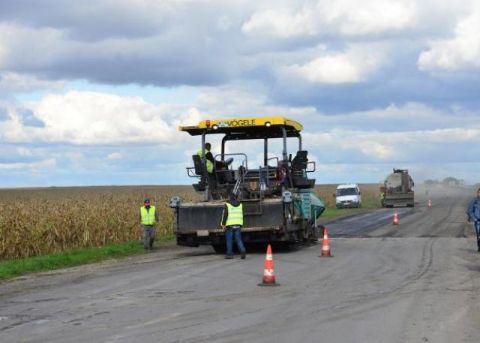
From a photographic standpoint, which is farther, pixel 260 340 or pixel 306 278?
pixel 306 278

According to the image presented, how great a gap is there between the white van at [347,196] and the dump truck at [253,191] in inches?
1238

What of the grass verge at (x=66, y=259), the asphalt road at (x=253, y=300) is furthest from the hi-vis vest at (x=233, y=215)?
the grass verge at (x=66, y=259)

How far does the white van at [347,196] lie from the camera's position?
51.0 meters

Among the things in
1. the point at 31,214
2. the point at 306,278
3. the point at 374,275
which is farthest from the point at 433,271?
the point at 31,214

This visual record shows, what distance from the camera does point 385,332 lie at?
8039 millimetres

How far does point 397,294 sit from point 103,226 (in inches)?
547

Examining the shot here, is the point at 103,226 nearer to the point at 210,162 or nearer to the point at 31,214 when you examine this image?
the point at 31,214

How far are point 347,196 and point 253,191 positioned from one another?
3422cm

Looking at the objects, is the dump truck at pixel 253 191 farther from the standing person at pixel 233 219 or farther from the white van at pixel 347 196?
the white van at pixel 347 196

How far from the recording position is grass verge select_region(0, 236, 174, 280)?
15717 millimetres

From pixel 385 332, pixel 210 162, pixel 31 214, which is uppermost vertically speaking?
pixel 210 162

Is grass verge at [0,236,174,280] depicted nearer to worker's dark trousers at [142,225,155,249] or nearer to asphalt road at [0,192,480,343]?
worker's dark trousers at [142,225,155,249]

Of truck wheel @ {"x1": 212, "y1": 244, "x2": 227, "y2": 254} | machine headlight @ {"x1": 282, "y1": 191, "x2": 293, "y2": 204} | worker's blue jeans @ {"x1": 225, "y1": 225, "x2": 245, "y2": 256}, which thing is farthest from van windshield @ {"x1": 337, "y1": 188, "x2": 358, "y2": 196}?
worker's blue jeans @ {"x1": 225, "y1": 225, "x2": 245, "y2": 256}

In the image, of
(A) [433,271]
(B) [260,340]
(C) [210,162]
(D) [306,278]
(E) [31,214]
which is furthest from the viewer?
(E) [31,214]
